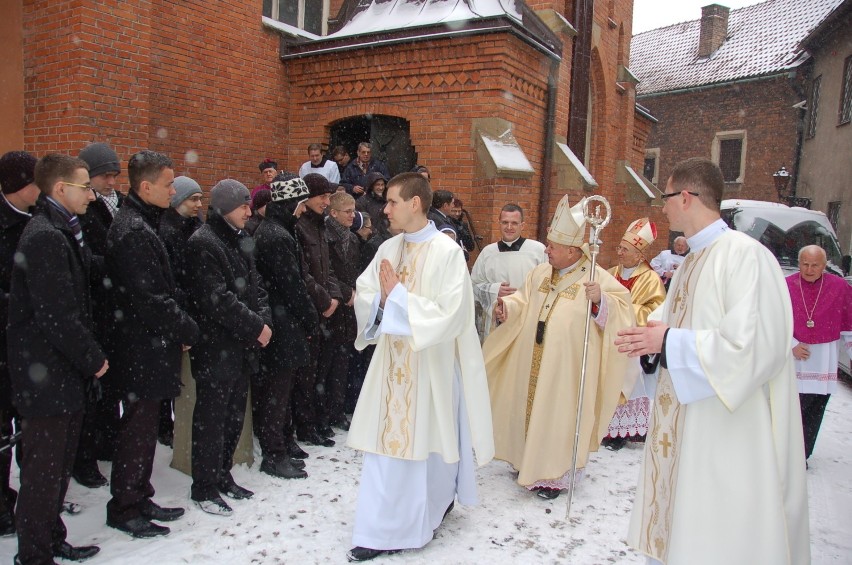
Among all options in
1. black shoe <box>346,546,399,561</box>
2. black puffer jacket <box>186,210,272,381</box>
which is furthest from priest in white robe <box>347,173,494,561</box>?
black puffer jacket <box>186,210,272,381</box>

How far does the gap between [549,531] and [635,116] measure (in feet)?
42.2

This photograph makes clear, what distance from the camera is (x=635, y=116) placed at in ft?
49.6

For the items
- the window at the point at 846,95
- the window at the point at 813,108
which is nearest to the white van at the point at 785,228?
the window at the point at 846,95

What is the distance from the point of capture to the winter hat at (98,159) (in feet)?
14.2

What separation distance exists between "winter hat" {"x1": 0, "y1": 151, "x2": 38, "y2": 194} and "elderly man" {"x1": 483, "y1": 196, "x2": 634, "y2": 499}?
322 centimetres

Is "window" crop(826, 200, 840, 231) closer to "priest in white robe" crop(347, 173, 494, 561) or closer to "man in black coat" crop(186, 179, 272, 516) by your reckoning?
"priest in white robe" crop(347, 173, 494, 561)

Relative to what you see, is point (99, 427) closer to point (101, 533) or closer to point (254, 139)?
point (101, 533)

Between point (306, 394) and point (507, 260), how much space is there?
7.23 ft

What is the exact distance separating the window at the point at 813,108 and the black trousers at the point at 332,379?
20558 mm

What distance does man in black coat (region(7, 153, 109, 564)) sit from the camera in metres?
3.12

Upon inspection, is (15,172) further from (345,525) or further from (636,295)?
(636,295)

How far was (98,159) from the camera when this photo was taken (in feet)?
14.3

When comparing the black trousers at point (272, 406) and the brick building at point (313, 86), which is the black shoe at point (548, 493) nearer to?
the black trousers at point (272, 406)

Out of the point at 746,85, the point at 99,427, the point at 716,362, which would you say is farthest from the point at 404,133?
the point at 746,85
